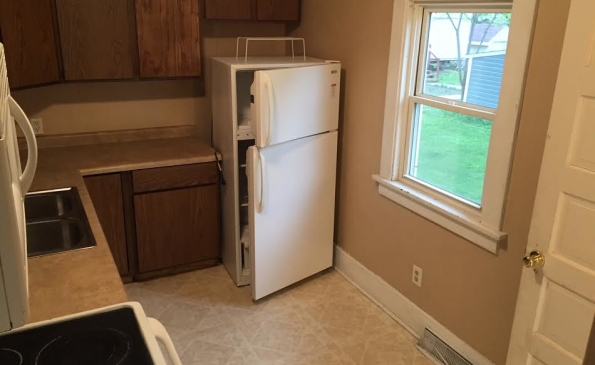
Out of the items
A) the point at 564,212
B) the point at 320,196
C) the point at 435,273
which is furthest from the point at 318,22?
the point at 564,212

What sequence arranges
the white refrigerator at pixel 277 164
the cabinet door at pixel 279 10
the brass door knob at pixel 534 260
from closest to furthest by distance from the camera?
1. the brass door knob at pixel 534 260
2. the white refrigerator at pixel 277 164
3. the cabinet door at pixel 279 10

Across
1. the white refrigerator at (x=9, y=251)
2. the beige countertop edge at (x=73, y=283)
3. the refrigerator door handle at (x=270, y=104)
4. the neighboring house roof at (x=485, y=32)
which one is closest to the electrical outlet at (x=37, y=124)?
the refrigerator door handle at (x=270, y=104)

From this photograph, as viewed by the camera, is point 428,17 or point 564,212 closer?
point 564,212

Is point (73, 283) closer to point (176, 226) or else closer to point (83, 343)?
point (83, 343)

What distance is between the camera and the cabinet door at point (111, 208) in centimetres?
282

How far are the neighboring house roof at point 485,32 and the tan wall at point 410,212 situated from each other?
286 mm

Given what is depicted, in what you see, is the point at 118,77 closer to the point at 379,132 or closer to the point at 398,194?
the point at 379,132

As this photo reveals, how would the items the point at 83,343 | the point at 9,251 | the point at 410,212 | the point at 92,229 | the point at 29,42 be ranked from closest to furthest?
the point at 9,251 < the point at 83,343 < the point at 92,229 < the point at 29,42 < the point at 410,212

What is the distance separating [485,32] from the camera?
214 cm

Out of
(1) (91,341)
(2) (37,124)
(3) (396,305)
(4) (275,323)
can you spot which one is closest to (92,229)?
(1) (91,341)

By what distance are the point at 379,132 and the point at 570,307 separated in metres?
1.46

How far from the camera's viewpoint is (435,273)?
Answer: 254cm

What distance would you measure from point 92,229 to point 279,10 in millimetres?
2061

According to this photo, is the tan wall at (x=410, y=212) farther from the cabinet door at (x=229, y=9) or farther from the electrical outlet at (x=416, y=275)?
the cabinet door at (x=229, y=9)
